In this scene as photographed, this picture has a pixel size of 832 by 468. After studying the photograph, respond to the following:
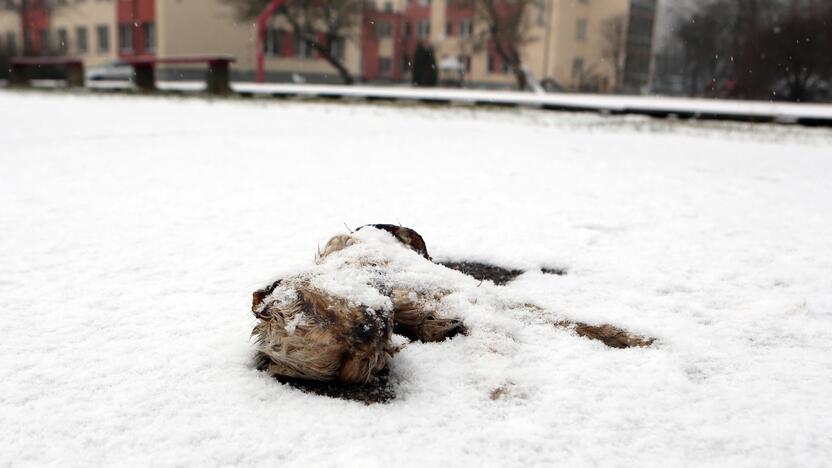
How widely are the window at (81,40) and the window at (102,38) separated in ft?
3.12

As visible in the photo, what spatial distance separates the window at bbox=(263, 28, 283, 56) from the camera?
34.7 m

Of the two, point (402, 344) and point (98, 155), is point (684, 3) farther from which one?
point (402, 344)

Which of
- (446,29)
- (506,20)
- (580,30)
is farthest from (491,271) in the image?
(446,29)

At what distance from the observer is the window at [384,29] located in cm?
3953

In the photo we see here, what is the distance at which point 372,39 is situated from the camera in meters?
36.4

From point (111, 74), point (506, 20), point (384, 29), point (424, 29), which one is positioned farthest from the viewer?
point (424, 29)

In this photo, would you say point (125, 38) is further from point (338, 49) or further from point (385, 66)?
point (385, 66)

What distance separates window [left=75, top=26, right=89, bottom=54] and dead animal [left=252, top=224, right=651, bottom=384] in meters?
38.8

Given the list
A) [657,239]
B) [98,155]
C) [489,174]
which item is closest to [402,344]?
[657,239]

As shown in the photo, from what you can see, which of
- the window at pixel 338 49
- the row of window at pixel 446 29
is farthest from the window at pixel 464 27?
the window at pixel 338 49

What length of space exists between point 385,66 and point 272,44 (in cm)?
1003

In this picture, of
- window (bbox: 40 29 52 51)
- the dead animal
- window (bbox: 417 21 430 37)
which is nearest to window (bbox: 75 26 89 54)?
window (bbox: 40 29 52 51)

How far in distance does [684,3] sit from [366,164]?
116 feet

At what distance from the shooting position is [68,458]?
50.1 inches
